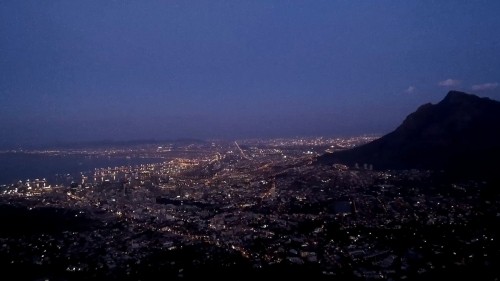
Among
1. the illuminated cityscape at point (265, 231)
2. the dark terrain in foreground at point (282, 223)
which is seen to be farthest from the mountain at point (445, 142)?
the illuminated cityscape at point (265, 231)

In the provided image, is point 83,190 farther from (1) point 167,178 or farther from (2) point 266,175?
(2) point 266,175

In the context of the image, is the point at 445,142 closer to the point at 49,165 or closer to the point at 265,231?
the point at 265,231

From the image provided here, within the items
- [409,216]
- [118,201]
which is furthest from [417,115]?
[118,201]

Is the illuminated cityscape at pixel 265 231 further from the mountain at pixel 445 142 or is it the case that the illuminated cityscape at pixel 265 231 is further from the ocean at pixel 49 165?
the ocean at pixel 49 165

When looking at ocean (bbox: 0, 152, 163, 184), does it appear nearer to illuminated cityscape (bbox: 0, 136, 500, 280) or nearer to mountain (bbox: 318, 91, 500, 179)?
illuminated cityscape (bbox: 0, 136, 500, 280)

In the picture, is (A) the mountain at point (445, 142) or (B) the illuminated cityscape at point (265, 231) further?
(A) the mountain at point (445, 142)

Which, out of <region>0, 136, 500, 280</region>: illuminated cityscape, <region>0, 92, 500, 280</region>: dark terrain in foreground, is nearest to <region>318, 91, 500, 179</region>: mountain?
<region>0, 92, 500, 280</region>: dark terrain in foreground
